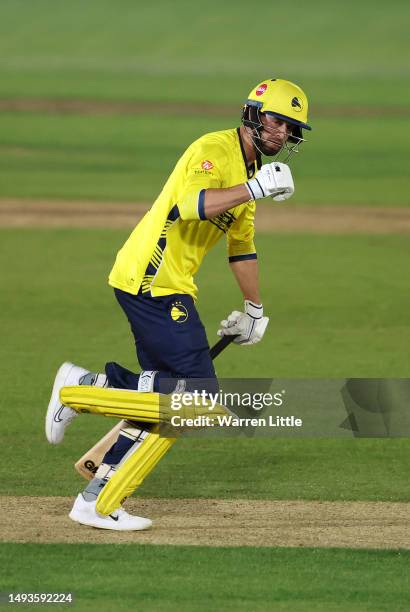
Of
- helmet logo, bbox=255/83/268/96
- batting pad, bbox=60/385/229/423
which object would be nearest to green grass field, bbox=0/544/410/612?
batting pad, bbox=60/385/229/423

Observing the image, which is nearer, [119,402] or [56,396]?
[119,402]

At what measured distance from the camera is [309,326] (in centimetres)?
1407

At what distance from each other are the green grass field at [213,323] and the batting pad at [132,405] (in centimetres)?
66

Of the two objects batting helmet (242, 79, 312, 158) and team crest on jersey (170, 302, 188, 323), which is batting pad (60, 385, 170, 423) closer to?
team crest on jersey (170, 302, 188, 323)

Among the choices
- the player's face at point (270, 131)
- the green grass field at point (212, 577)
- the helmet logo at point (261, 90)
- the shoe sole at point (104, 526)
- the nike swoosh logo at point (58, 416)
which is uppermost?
the helmet logo at point (261, 90)

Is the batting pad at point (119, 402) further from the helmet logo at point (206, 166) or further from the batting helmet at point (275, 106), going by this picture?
the batting helmet at point (275, 106)

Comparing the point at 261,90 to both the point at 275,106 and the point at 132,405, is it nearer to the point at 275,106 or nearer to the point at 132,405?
the point at 275,106

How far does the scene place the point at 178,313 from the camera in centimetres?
789

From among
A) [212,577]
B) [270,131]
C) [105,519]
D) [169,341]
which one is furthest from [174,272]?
[212,577]

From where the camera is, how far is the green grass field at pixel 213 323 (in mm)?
7047

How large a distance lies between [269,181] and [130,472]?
62.3 inches

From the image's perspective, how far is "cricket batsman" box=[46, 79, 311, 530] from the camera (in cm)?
775

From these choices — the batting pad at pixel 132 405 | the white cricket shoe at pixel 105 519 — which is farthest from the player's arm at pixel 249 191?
the white cricket shoe at pixel 105 519

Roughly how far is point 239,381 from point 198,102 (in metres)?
28.1
